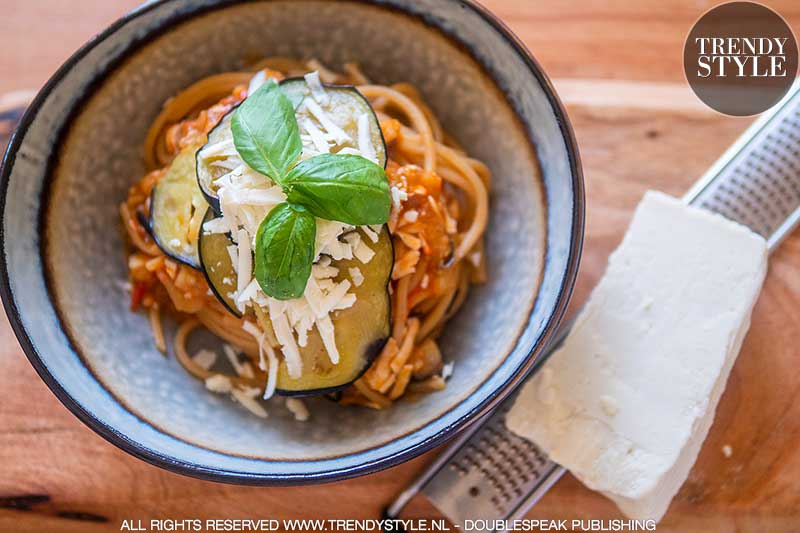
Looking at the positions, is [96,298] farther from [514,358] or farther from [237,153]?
[514,358]

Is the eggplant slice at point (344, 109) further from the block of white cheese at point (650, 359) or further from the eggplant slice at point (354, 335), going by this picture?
the block of white cheese at point (650, 359)

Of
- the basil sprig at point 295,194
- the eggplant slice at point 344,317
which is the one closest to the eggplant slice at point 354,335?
the eggplant slice at point 344,317

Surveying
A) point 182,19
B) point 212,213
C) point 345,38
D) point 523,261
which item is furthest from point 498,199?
point 182,19

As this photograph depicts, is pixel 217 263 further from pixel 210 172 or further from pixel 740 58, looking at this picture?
pixel 740 58

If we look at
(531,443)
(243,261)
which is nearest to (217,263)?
(243,261)

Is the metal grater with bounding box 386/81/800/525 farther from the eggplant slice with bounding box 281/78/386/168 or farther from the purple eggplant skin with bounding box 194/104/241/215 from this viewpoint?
the purple eggplant skin with bounding box 194/104/241/215
